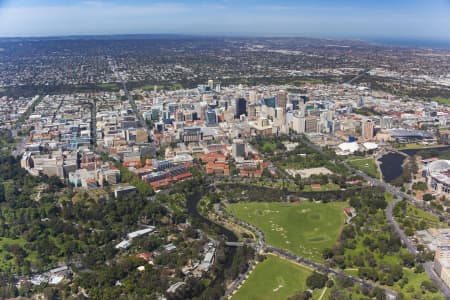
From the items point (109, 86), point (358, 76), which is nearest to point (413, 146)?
point (358, 76)

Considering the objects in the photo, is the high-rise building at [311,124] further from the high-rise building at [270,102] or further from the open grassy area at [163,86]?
the open grassy area at [163,86]

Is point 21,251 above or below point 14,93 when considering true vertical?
below

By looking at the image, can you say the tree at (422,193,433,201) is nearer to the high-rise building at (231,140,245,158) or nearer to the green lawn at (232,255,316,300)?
the green lawn at (232,255,316,300)

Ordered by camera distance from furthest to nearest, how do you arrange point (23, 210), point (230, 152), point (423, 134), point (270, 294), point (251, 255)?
point (423, 134)
point (230, 152)
point (23, 210)
point (251, 255)
point (270, 294)

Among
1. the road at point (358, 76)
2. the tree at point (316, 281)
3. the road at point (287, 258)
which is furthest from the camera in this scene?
the road at point (358, 76)

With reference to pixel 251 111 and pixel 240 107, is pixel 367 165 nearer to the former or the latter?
pixel 251 111

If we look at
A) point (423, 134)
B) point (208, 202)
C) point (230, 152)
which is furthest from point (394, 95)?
point (208, 202)

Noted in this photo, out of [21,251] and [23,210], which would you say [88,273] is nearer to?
[21,251]

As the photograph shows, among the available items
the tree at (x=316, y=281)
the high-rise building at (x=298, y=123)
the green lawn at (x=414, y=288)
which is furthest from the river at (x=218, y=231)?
the high-rise building at (x=298, y=123)
